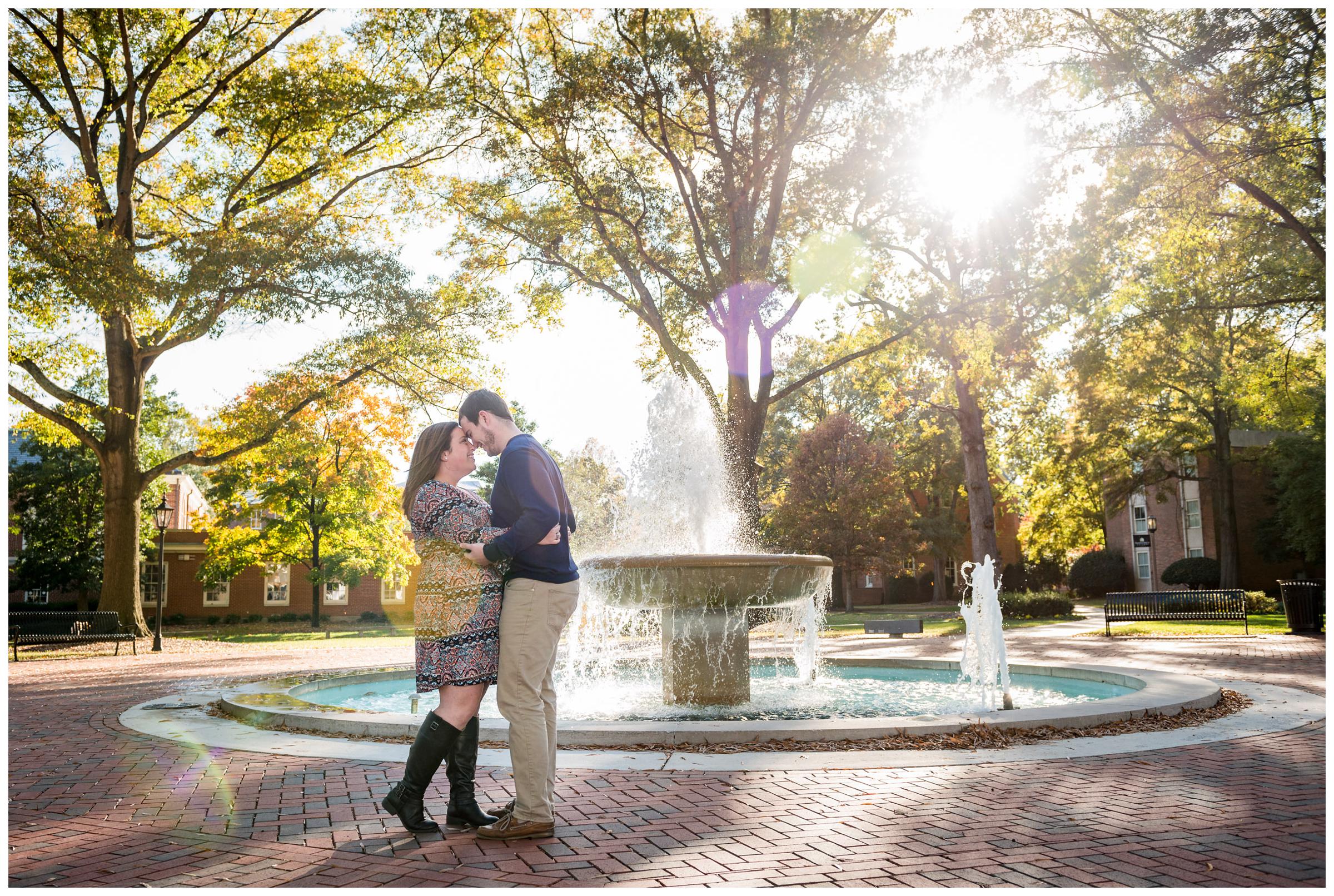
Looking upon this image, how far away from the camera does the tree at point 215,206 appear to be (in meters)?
18.3

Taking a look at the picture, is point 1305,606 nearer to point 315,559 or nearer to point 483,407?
point 483,407

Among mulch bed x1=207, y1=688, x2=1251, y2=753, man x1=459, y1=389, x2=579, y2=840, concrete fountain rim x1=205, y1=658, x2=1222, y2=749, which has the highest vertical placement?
man x1=459, y1=389, x2=579, y2=840

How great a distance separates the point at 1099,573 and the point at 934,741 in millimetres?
43065

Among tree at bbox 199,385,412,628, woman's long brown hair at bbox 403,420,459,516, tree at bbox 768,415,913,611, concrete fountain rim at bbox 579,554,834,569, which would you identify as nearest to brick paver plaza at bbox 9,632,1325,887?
woman's long brown hair at bbox 403,420,459,516

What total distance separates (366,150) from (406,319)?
254 inches

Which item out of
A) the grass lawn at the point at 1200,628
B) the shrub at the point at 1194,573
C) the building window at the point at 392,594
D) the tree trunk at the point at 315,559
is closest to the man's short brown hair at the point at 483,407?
the grass lawn at the point at 1200,628

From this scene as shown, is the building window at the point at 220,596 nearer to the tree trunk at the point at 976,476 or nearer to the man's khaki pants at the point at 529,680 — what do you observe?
Answer: the tree trunk at the point at 976,476

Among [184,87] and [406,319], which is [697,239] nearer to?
Answer: [406,319]

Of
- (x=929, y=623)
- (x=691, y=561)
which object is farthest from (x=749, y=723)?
(x=929, y=623)

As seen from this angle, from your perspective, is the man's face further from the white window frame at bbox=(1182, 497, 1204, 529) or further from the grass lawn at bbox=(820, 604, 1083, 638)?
the white window frame at bbox=(1182, 497, 1204, 529)

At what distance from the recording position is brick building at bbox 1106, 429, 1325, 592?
1451 inches

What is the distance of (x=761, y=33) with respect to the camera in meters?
17.6

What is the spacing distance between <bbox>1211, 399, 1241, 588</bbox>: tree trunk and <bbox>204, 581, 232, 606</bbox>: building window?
39.4 m

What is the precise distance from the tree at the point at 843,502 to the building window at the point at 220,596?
80.3 ft
